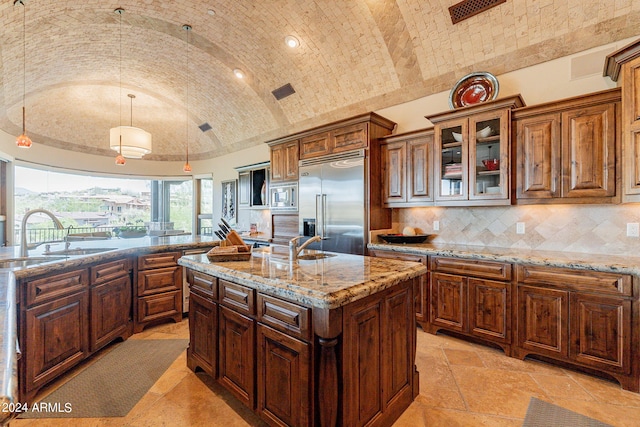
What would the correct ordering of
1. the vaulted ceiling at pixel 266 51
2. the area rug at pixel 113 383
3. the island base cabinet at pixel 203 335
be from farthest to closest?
the vaulted ceiling at pixel 266 51
the island base cabinet at pixel 203 335
the area rug at pixel 113 383

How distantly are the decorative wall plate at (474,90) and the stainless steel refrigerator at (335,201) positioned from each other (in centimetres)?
129

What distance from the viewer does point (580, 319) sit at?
2.33 meters

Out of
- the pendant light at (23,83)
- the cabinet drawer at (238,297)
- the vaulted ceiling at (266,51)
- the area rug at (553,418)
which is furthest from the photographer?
the pendant light at (23,83)

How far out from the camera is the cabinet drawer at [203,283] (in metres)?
2.02

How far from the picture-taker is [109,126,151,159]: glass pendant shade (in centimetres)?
407

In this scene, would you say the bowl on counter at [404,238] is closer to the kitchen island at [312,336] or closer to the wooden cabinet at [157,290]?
the kitchen island at [312,336]

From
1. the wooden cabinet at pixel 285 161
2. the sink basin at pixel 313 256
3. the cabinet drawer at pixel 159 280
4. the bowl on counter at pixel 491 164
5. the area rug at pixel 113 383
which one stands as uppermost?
the wooden cabinet at pixel 285 161

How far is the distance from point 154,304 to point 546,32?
5.12 metres

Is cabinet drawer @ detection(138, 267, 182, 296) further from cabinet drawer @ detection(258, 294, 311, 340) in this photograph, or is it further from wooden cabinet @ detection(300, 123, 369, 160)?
wooden cabinet @ detection(300, 123, 369, 160)

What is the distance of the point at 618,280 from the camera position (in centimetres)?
218

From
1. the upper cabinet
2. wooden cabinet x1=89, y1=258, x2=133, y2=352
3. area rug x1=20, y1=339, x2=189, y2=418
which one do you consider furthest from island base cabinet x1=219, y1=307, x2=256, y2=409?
the upper cabinet

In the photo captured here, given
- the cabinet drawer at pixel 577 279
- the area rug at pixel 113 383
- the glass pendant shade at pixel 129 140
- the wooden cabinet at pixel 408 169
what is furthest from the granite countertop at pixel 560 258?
the glass pendant shade at pixel 129 140

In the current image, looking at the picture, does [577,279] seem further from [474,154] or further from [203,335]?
[203,335]

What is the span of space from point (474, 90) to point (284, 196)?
310cm
